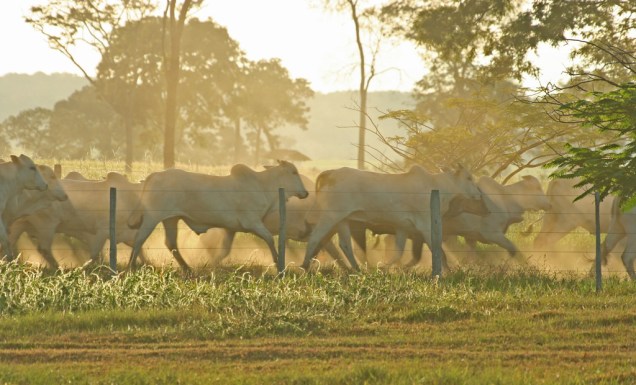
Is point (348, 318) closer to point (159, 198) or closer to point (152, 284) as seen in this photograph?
point (152, 284)

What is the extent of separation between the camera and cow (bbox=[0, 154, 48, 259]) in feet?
57.2

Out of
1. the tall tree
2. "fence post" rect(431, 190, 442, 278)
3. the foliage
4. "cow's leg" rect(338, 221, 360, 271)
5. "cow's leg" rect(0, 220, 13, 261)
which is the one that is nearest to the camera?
the foliage

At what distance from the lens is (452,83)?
197 feet

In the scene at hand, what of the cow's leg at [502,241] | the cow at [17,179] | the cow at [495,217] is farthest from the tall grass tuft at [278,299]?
the cow at [495,217]

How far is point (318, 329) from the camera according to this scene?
11586 millimetres

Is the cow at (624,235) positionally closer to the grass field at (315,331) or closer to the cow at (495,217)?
the cow at (495,217)

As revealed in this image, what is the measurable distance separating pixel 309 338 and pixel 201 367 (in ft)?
5.51

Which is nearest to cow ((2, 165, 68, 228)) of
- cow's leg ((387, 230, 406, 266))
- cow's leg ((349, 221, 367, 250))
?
cow's leg ((349, 221, 367, 250))

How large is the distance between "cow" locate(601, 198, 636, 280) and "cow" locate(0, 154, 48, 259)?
28.1ft

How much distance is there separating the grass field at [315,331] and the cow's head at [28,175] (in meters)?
2.59

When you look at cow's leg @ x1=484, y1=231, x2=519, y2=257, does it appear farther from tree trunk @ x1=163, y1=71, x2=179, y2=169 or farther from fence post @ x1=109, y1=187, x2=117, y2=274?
tree trunk @ x1=163, y1=71, x2=179, y2=169

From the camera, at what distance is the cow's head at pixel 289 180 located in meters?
18.5

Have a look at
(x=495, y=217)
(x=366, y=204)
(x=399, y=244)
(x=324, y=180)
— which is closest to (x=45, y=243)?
(x=324, y=180)

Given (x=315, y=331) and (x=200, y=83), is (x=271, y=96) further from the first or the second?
(x=315, y=331)
